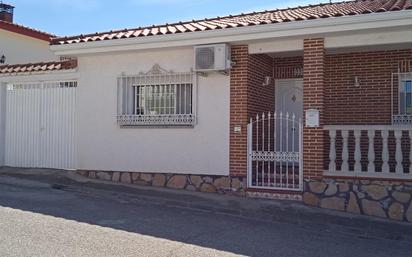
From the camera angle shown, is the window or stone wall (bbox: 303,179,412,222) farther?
the window

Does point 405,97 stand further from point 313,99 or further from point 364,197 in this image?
A: point 364,197

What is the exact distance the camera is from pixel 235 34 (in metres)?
9.84

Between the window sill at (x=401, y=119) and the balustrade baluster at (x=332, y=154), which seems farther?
the window sill at (x=401, y=119)

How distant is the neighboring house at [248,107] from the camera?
9.20 metres

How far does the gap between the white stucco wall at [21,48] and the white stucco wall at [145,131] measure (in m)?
6.84

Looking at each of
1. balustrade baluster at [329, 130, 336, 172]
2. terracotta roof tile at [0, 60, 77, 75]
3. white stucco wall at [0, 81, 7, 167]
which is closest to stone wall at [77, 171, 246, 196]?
balustrade baluster at [329, 130, 336, 172]

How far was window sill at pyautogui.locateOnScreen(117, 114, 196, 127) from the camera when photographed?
35.8 ft

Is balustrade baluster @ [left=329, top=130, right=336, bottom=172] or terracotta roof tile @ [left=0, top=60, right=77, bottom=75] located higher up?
terracotta roof tile @ [left=0, top=60, right=77, bottom=75]

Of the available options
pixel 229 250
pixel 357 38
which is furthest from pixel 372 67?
pixel 229 250

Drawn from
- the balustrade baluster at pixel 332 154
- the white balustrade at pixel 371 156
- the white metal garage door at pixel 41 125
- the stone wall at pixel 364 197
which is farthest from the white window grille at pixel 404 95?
the white metal garage door at pixel 41 125

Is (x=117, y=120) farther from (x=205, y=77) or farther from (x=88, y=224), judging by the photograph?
(x=88, y=224)

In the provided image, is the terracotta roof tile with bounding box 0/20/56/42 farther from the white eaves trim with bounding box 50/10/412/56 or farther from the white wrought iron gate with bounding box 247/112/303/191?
the white wrought iron gate with bounding box 247/112/303/191

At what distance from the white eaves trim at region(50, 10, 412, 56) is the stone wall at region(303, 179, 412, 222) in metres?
2.67

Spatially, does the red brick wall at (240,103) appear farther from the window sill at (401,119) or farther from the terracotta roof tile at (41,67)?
the terracotta roof tile at (41,67)
